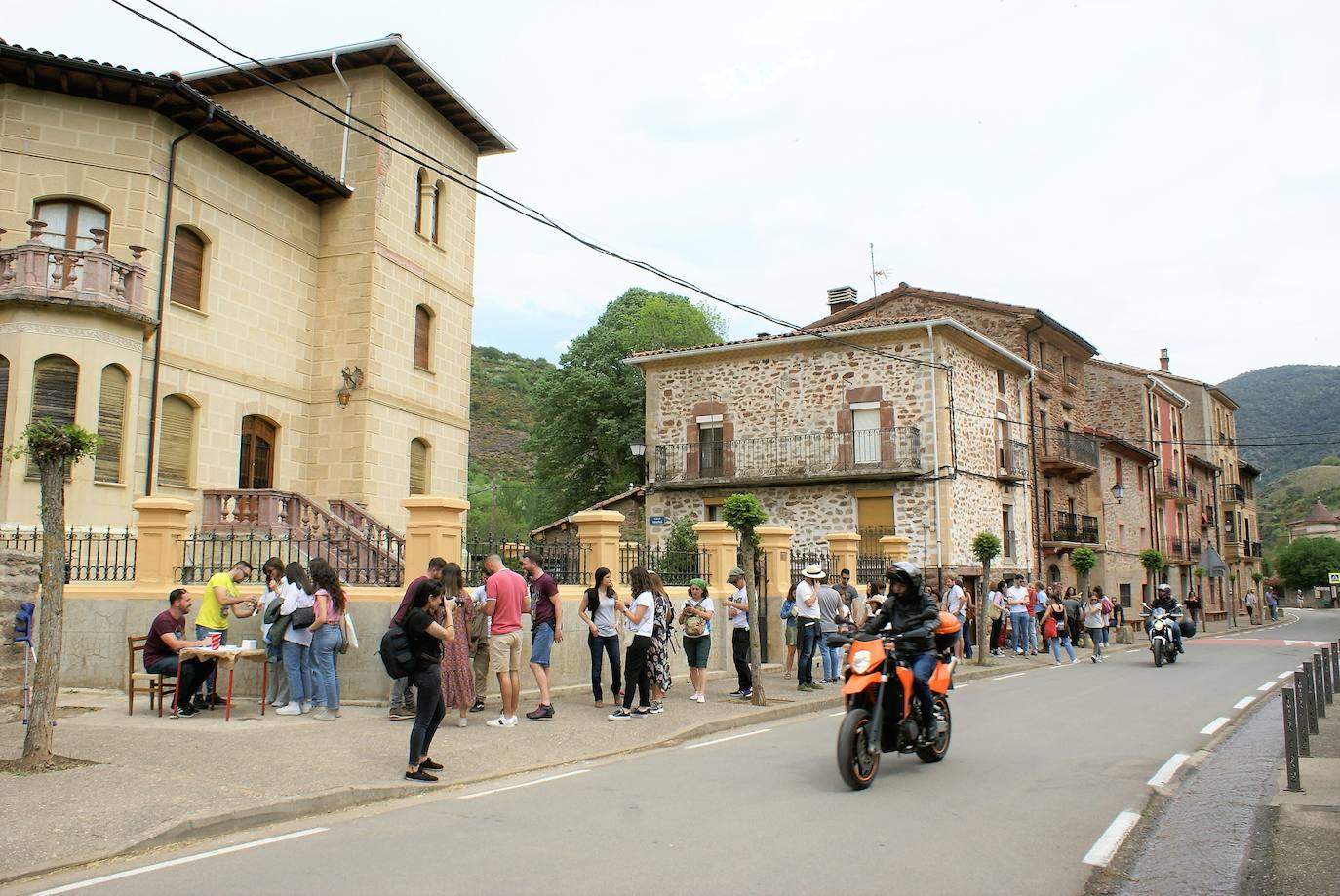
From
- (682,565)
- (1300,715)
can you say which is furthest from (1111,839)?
(682,565)

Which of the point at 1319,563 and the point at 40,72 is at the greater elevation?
the point at 40,72

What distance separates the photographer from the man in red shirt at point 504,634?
10.9 meters

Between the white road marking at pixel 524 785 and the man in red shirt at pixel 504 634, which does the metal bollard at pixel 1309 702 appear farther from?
the man in red shirt at pixel 504 634

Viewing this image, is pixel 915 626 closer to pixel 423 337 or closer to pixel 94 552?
pixel 94 552

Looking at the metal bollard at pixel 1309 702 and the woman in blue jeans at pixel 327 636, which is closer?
the metal bollard at pixel 1309 702

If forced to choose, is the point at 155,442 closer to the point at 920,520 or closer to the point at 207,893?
the point at 207,893

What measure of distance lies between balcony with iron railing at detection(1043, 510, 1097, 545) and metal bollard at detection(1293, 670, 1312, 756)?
28.3 m

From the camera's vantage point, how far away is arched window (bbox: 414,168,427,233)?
22.5 meters

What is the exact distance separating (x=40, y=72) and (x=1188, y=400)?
57719 millimetres

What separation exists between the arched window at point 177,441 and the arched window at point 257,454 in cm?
119

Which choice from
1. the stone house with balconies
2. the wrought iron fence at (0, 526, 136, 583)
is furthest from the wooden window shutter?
the stone house with balconies

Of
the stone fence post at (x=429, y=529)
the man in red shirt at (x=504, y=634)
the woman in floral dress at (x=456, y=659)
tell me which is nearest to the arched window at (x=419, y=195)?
the stone fence post at (x=429, y=529)

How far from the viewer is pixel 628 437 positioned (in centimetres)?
3956

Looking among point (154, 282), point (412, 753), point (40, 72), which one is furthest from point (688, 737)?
point (40, 72)
